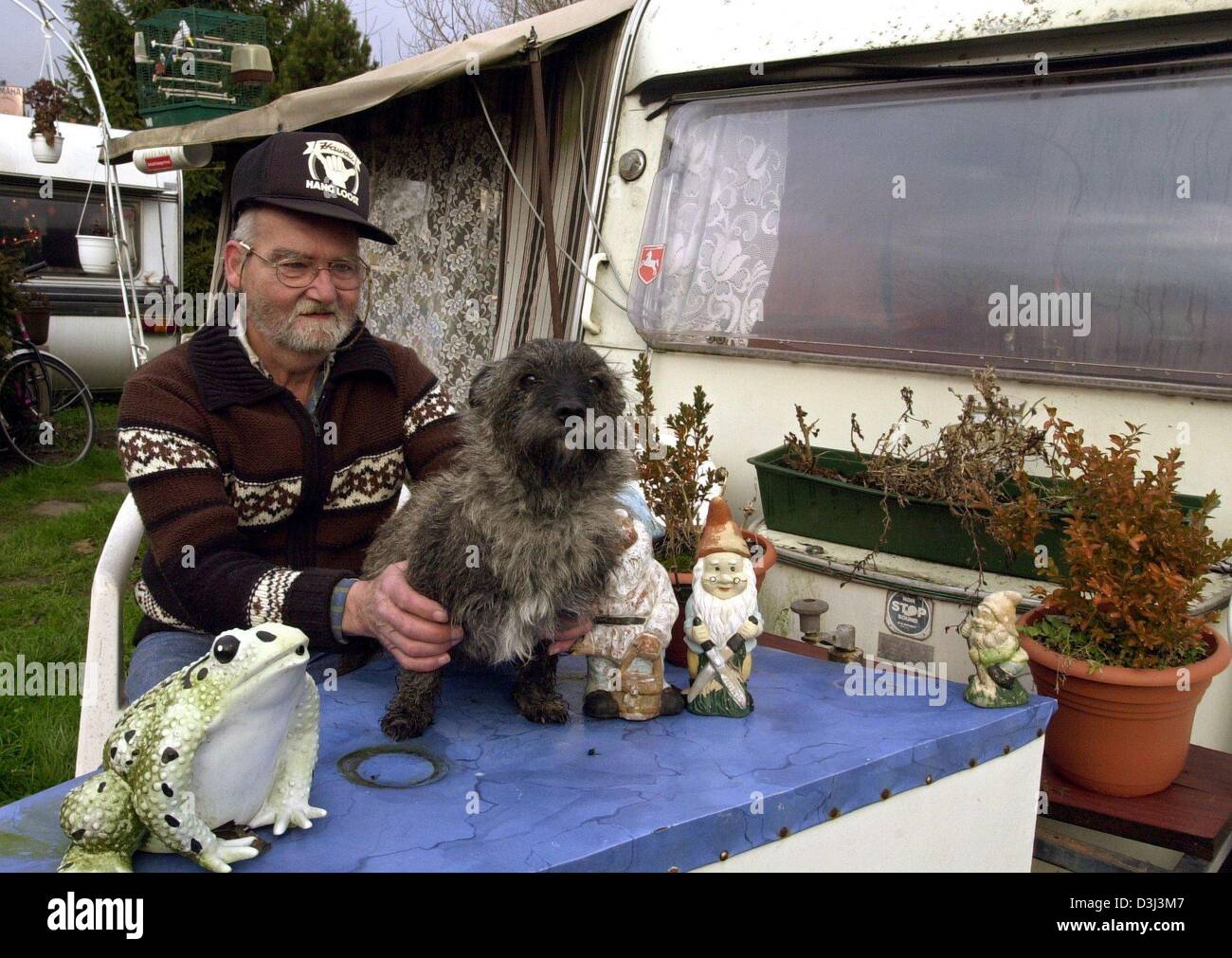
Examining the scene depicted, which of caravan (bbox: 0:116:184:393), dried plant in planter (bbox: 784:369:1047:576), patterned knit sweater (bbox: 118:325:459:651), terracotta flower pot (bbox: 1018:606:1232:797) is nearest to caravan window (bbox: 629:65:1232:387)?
dried plant in planter (bbox: 784:369:1047:576)

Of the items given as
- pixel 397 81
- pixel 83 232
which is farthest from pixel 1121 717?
pixel 83 232

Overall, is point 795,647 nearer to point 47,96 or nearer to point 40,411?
point 40,411

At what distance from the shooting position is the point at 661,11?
4.57 m

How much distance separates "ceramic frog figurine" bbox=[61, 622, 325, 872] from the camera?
4.74 ft

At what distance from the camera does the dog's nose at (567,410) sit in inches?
71.6

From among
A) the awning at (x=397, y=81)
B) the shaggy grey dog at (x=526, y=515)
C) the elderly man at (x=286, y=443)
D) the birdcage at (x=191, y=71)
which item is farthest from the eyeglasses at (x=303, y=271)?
the birdcage at (x=191, y=71)

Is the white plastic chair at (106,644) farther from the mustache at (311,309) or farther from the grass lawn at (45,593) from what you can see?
the grass lawn at (45,593)

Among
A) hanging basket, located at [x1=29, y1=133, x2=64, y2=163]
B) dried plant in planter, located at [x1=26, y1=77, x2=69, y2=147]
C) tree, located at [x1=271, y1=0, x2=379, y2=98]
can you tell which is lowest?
hanging basket, located at [x1=29, y1=133, x2=64, y2=163]

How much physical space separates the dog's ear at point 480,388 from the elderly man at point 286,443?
1.04 feet

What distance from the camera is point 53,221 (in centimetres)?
1158

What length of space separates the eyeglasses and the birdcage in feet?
22.5

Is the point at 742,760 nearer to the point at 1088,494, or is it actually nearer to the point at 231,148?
the point at 1088,494

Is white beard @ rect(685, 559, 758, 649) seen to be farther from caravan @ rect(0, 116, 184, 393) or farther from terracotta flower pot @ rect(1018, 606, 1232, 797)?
caravan @ rect(0, 116, 184, 393)
